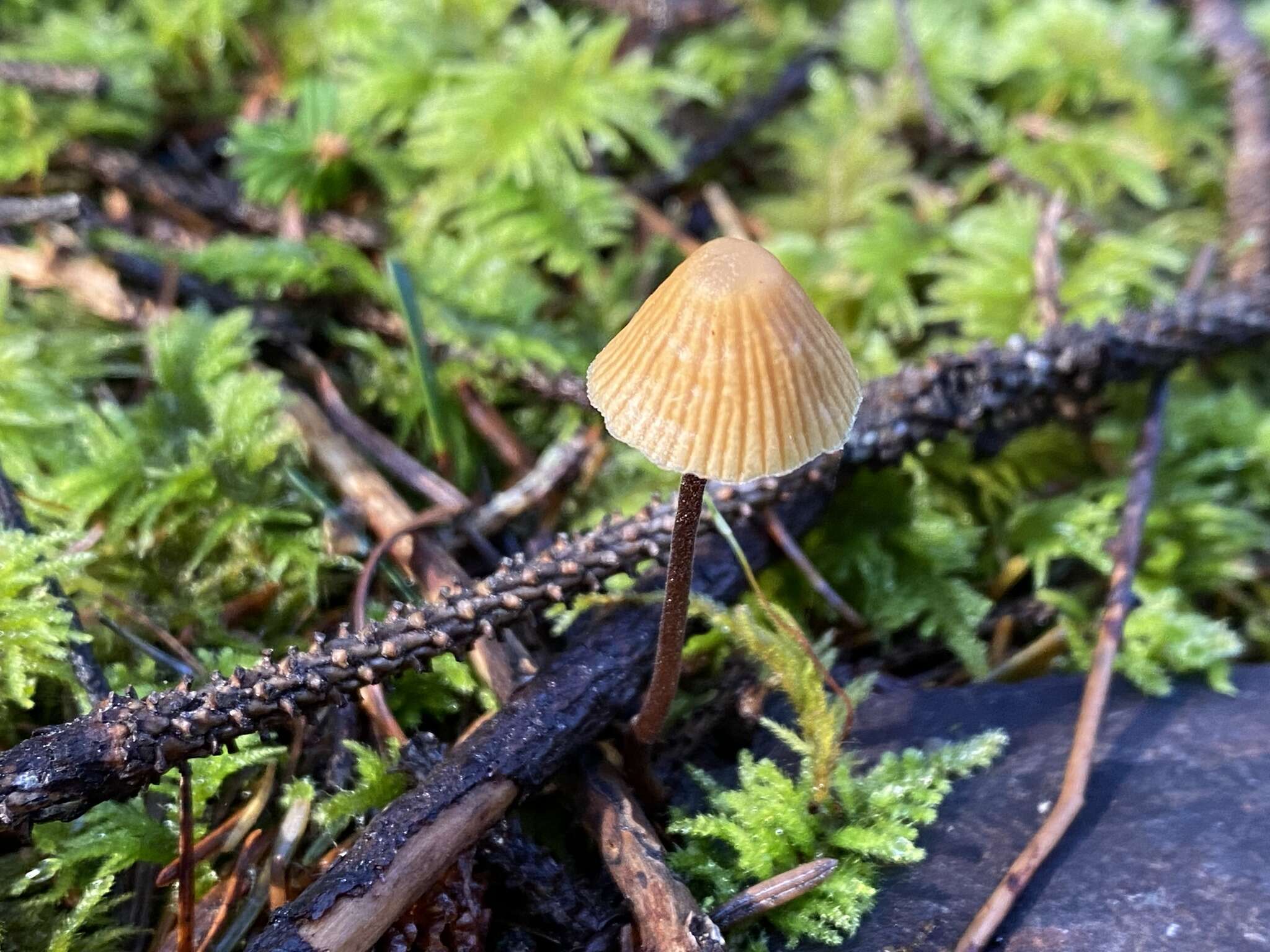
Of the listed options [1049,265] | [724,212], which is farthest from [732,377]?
[724,212]

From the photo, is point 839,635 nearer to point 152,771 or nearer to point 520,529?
point 520,529

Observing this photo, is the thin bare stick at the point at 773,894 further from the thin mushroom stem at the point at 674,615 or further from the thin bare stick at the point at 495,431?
the thin bare stick at the point at 495,431

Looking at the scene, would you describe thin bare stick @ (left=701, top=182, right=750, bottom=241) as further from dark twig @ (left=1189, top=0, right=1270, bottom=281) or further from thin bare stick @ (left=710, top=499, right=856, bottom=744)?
dark twig @ (left=1189, top=0, right=1270, bottom=281)

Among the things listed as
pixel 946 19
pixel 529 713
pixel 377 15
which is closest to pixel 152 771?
pixel 529 713

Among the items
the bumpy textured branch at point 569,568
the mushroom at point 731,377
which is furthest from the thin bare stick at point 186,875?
the mushroom at point 731,377

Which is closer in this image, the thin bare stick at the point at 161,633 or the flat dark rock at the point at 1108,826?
the flat dark rock at the point at 1108,826

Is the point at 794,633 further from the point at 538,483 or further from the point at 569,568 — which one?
the point at 538,483

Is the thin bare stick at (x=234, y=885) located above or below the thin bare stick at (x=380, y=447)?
below
